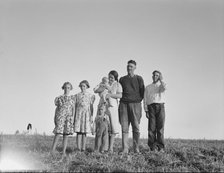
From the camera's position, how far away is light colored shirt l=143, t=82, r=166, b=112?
955 cm

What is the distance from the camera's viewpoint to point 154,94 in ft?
31.4

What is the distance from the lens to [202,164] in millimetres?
7633

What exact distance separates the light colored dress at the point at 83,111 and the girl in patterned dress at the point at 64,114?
19cm

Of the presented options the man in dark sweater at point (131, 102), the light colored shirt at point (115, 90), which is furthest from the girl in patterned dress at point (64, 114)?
the man in dark sweater at point (131, 102)

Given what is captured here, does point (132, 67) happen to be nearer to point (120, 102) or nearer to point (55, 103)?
point (120, 102)

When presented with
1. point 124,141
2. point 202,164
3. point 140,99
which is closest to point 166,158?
point 202,164

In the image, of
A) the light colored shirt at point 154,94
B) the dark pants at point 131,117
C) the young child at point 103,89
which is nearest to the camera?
the young child at point 103,89

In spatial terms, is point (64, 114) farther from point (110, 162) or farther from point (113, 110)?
point (110, 162)

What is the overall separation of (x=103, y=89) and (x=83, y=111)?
96cm

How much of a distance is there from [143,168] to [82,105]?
10.5 feet

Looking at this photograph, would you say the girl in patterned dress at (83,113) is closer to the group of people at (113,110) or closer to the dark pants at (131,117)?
the group of people at (113,110)

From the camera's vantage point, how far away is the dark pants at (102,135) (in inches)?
344

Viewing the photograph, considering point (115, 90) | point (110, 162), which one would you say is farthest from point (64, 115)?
point (110, 162)

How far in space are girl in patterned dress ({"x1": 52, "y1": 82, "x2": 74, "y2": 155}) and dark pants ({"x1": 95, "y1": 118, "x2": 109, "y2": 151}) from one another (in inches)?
33.4
